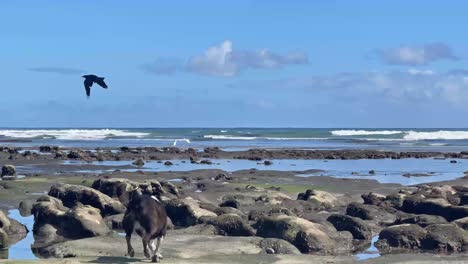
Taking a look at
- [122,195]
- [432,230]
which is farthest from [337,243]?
[122,195]

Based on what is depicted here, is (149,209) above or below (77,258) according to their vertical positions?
above

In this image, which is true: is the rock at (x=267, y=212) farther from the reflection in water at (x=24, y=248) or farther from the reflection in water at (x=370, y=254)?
Result: the reflection in water at (x=24, y=248)

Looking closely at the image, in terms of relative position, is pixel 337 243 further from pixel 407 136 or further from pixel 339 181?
pixel 407 136

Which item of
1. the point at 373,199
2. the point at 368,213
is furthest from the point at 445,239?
the point at 373,199

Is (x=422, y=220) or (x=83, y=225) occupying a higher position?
(x=422, y=220)

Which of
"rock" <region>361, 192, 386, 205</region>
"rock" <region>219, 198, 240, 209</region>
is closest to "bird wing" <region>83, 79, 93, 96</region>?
"rock" <region>219, 198, 240, 209</region>

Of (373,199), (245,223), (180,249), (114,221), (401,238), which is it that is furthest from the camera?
(373,199)

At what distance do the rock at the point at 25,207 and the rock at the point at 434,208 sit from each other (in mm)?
11788

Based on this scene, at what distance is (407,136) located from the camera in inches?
5482

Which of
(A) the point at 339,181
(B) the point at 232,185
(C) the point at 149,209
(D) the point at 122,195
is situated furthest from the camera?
(A) the point at 339,181

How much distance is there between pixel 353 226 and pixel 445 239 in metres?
2.58

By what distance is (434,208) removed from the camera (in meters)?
24.8

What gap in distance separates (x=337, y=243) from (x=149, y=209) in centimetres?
639

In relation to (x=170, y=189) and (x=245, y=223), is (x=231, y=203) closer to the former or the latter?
(x=170, y=189)
